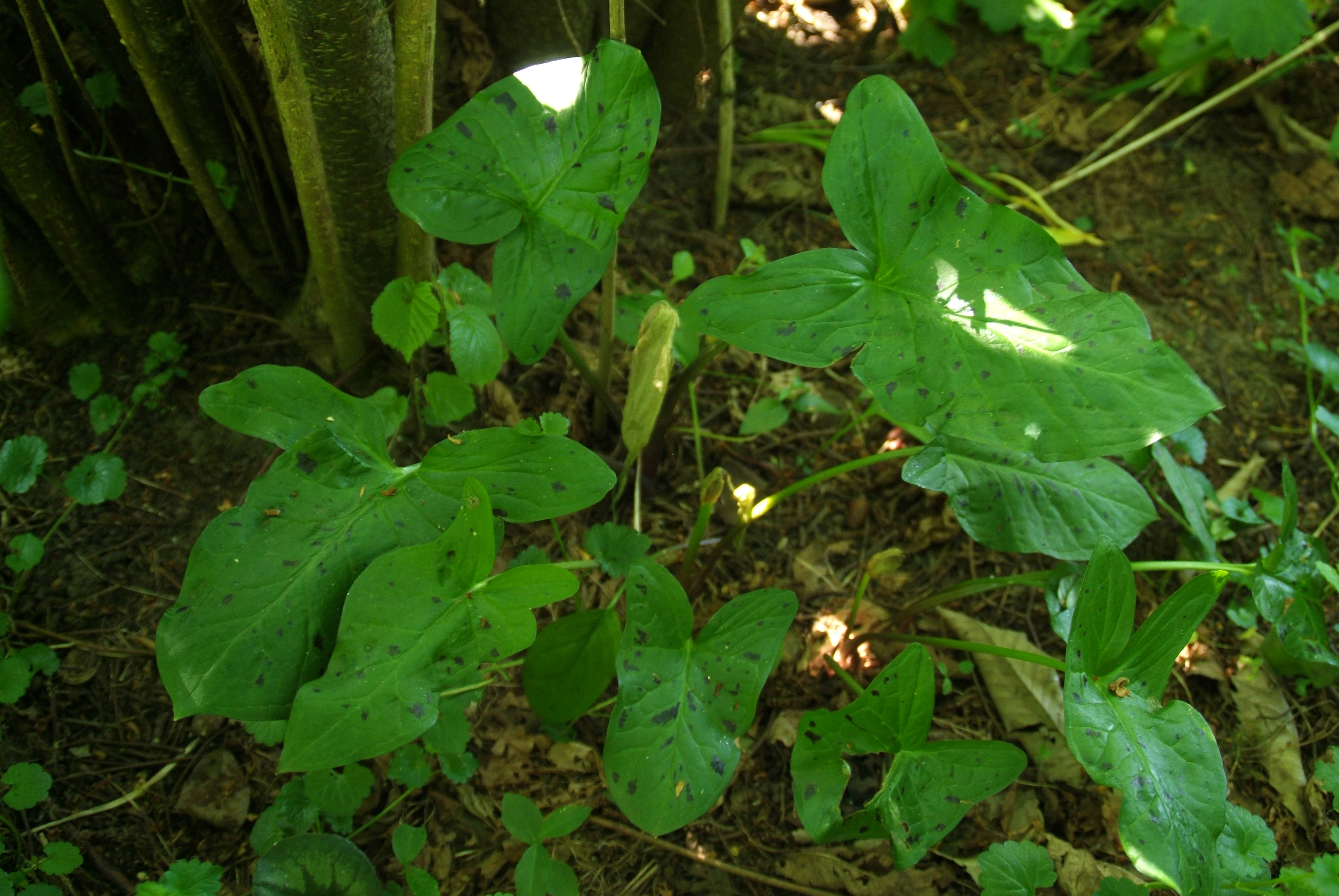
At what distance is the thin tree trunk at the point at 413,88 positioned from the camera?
4.41ft

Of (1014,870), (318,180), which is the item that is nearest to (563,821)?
(1014,870)

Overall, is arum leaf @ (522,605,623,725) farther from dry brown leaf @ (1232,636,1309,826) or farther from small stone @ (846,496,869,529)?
dry brown leaf @ (1232,636,1309,826)

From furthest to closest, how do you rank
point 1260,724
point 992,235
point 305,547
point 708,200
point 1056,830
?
point 708,200, point 1260,724, point 1056,830, point 992,235, point 305,547

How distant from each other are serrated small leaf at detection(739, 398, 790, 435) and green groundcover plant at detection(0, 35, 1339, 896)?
460 millimetres

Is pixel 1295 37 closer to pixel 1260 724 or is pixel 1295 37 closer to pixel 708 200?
pixel 708 200

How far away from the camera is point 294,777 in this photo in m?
1.48

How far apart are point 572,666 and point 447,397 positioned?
0.53 metres

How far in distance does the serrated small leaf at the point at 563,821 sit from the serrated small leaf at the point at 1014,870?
0.64m

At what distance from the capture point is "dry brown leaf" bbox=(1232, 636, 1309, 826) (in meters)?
1.70

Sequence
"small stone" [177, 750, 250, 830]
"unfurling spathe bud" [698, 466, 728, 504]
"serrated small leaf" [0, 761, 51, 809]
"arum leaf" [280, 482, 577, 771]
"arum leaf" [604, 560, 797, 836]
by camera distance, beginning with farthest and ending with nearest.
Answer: "unfurling spathe bud" [698, 466, 728, 504]
"small stone" [177, 750, 250, 830]
"serrated small leaf" [0, 761, 51, 809]
"arum leaf" [604, 560, 797, 836]
"arum leaf" [280, 482, 577, 771]

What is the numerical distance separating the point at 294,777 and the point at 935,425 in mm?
1197

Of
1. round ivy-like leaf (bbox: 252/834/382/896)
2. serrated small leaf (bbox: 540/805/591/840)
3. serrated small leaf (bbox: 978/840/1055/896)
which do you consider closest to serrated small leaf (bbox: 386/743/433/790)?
round ivy-like leaf (bbox: 252/834/382/896)

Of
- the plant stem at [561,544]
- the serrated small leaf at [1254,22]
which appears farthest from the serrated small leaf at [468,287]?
the serrated small leaf at [1254,22]

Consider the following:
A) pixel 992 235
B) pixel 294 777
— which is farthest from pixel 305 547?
pixel 992 235
